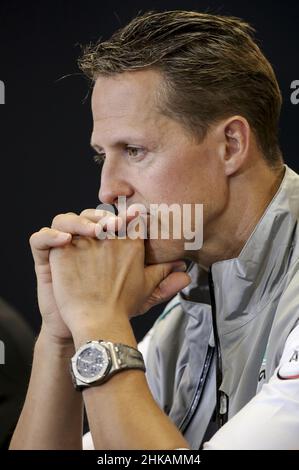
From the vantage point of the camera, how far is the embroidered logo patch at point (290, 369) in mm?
1242

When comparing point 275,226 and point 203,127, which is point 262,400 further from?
point 203,127

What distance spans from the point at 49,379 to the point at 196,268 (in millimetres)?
461

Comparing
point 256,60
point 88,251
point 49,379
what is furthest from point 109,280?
point 256,60

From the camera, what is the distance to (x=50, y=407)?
1.48m

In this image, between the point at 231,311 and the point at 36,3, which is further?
the point at 36,3

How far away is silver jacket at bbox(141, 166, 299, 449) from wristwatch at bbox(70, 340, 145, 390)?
29 cm

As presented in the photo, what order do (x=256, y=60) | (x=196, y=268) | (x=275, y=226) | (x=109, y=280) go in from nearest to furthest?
(x=109, y=280)
(x=275, y=226)
(x=256, y=60)
(x=196, y=268)

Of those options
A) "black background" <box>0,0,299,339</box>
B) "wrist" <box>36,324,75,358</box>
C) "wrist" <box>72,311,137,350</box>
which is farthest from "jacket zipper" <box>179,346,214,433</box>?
"black background" <box>0,0,299,339</box>

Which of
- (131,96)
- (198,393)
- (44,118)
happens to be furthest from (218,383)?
(44,118)

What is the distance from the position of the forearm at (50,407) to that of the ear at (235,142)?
489 millimetres

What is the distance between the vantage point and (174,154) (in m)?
1.58

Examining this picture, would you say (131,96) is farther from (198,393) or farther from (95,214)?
(198,393)

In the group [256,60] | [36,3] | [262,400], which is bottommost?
[262,400]

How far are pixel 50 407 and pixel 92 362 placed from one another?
27 centimetres
